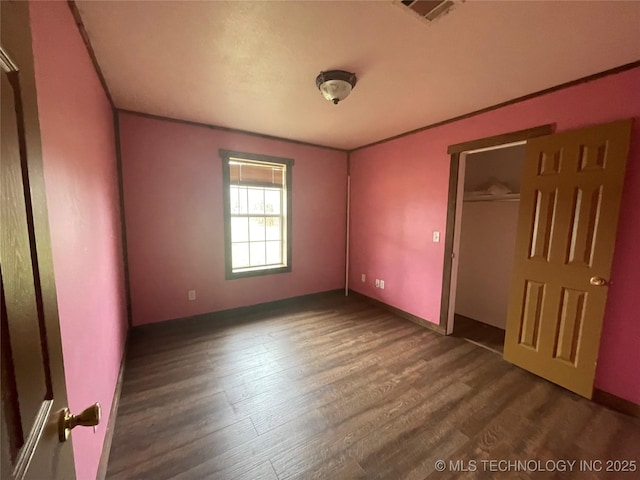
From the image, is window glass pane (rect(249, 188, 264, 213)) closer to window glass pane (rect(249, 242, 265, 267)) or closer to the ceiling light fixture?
window glass pane (rect(249, 242, 265, 267))

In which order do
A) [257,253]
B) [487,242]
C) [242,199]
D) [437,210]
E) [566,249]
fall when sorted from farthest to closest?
[257,253]
[242,199]
[487,242]
[437,210]
[566,249]

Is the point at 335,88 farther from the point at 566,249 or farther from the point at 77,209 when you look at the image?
the point at 566,249

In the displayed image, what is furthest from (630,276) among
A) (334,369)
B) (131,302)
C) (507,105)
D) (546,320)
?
(131,302)

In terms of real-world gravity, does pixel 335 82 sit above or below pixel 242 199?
above

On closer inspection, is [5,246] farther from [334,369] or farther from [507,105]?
[507,105]

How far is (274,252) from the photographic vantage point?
3.84 m

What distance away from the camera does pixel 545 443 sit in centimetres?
162

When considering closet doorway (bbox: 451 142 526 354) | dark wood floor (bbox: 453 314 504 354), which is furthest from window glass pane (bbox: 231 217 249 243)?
dark wood floor (bbox: 453 314 504 354)

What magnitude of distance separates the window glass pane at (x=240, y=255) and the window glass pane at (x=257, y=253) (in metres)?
0.07

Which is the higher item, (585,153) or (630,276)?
(585,153)

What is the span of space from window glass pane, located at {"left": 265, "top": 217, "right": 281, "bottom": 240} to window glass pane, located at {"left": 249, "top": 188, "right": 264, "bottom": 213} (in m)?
0.19

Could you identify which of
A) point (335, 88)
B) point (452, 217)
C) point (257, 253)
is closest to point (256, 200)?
point (257, 253)

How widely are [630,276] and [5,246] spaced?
3071 mm

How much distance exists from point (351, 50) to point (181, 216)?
2458 mm
